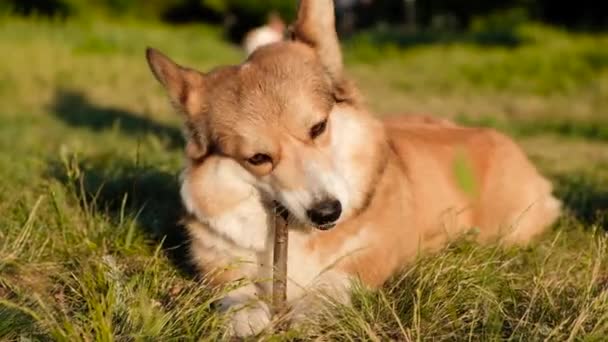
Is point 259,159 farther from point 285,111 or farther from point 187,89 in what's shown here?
point 187,89

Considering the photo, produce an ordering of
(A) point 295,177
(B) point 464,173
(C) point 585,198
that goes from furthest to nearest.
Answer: (C) point 585,198
(B) point 464,173
(A) point 295,177

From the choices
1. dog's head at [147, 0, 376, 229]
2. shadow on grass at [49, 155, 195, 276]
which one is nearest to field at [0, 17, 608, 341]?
shadow on grass at [49, 155, 195, 276]

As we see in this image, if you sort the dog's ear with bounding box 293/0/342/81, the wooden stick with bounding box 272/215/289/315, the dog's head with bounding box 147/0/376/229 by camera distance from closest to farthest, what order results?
the dog's head with bounding box 147/0/376/229
the wooden stick with bounding box 272/215/289/315
the dog's ear with bounding box 293/0/342/81

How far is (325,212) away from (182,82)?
922mm

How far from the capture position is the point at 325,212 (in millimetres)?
2896

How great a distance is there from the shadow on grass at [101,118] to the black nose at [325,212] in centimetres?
423

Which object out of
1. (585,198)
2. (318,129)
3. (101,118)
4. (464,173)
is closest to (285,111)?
(318,129)

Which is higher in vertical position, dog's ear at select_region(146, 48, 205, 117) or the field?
dog's ear at select_region(146, 48, 205, 117)

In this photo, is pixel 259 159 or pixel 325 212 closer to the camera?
pixel 325 212

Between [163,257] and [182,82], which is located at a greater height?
[182,82]

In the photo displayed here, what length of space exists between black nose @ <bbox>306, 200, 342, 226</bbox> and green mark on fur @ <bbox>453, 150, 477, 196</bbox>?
1448mm

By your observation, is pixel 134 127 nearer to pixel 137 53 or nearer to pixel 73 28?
pixel 137 53

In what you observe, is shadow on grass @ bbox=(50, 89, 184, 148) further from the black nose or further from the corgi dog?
the black nose

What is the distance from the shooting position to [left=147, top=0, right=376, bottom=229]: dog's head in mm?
3004
